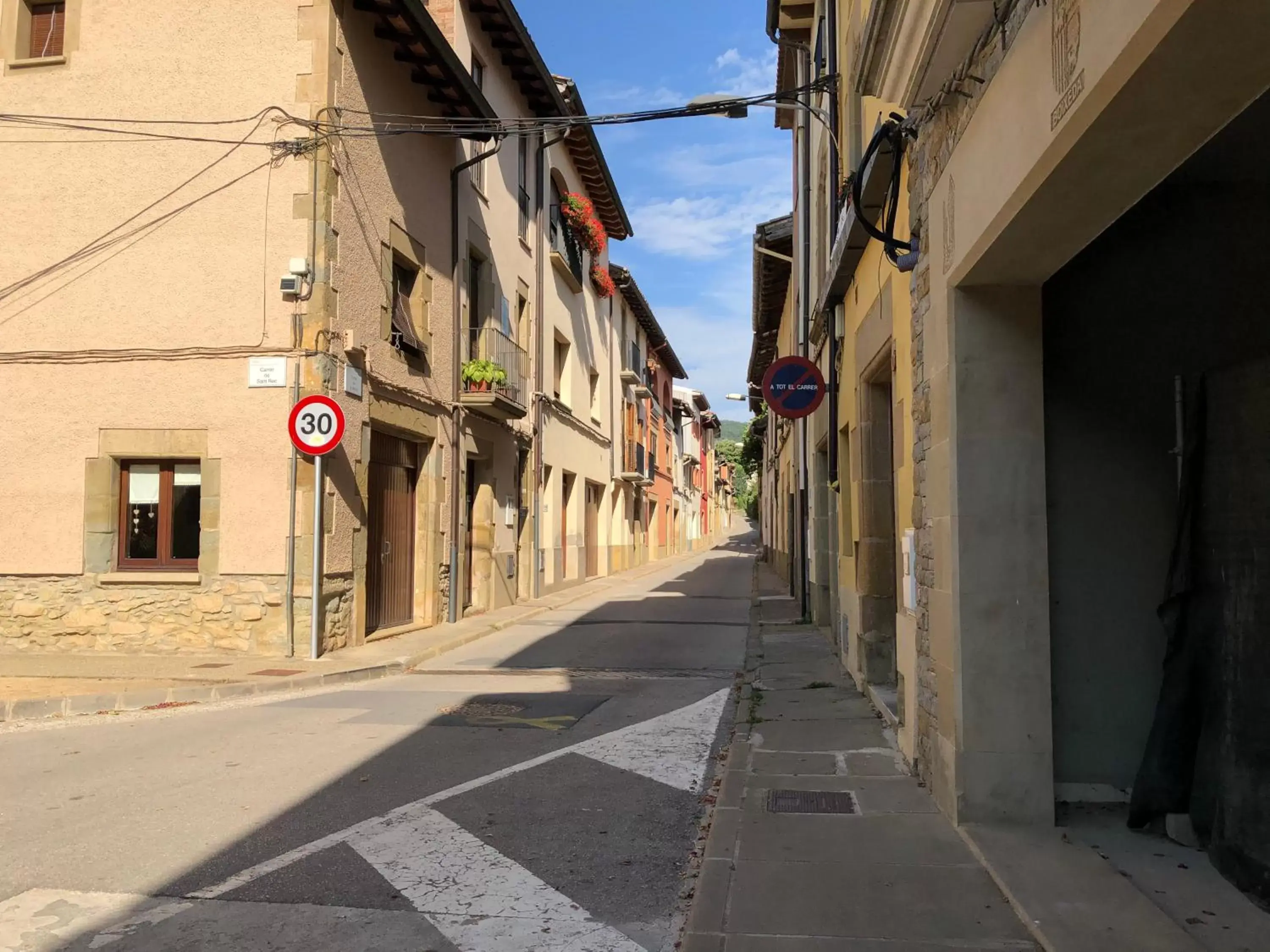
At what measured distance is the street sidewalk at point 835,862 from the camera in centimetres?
323

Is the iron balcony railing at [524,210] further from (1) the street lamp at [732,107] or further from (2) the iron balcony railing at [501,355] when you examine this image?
(1) the street lamp at [732,107]

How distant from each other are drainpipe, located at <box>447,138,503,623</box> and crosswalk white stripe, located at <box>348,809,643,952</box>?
9438 mm

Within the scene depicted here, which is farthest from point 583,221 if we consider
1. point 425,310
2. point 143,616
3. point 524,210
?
point 143,616

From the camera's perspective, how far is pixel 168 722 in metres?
7.28

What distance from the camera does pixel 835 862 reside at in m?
3.95

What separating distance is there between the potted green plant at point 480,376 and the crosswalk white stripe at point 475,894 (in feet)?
33.4

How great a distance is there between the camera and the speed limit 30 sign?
9.55 m

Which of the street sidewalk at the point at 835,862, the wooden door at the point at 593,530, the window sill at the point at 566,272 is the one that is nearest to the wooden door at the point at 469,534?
the window sill at the point at 566,272

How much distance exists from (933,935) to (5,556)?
10555mm

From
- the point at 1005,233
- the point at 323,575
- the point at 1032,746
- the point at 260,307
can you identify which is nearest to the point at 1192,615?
the point at 1032,746

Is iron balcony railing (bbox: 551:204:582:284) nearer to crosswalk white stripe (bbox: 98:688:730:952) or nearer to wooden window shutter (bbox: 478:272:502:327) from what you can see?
wooden window shutter (bbox: 478:272:502:327)

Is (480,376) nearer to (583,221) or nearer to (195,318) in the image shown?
(195,318)

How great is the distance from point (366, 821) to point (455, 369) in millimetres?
10059

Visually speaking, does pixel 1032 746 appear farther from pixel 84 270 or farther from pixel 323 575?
pixel 84 270
